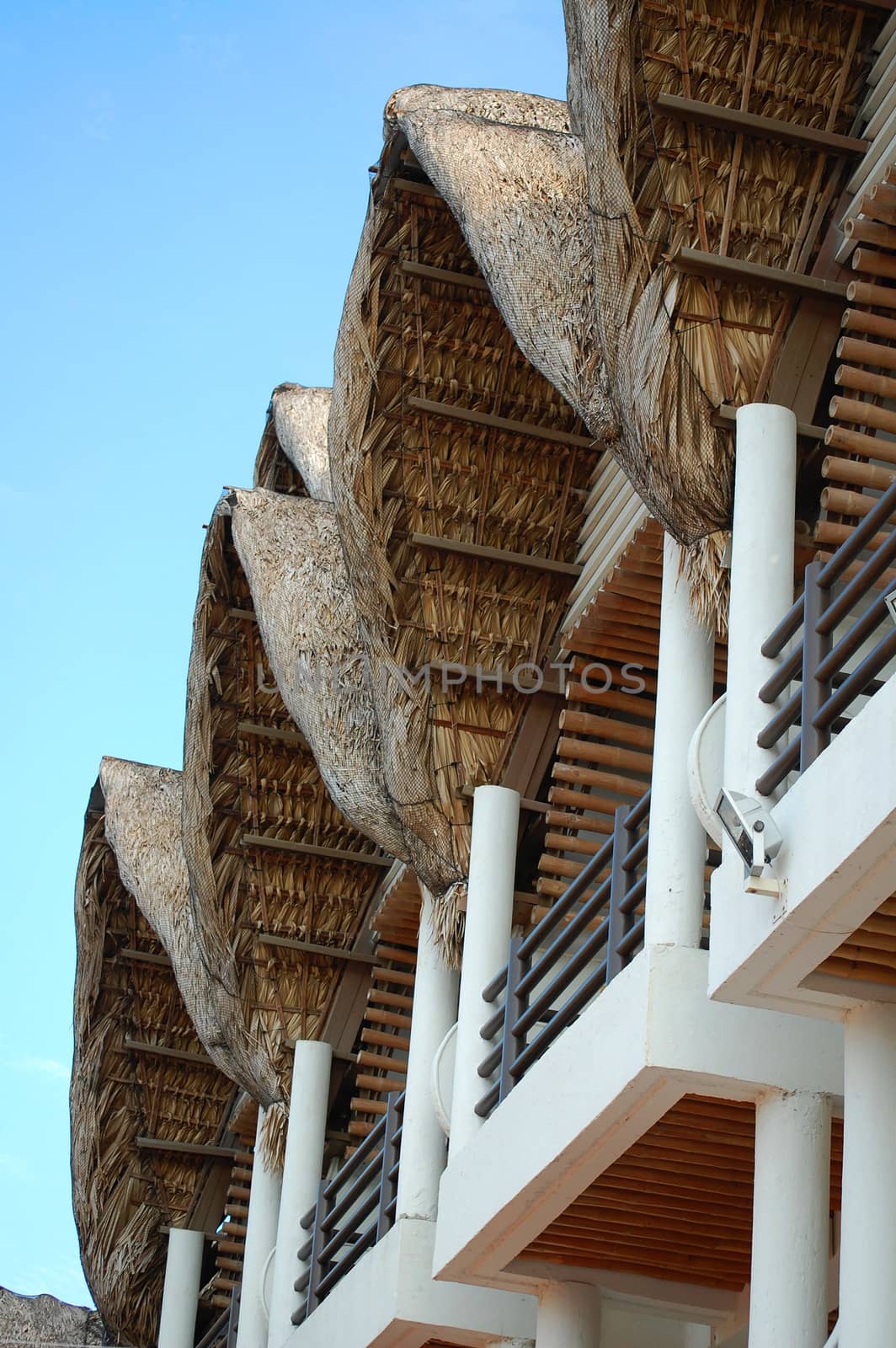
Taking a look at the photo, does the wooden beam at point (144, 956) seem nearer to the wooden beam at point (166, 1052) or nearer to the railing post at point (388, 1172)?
the wooden beam at point (166, 1052)

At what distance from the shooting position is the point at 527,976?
8109 mm

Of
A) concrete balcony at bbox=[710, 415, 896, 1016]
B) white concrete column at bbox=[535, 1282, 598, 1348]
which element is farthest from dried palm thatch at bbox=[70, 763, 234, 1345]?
concrete balcony at bbox=[710, 415, 896, 1016]

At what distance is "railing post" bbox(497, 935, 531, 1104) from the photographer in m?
8.05

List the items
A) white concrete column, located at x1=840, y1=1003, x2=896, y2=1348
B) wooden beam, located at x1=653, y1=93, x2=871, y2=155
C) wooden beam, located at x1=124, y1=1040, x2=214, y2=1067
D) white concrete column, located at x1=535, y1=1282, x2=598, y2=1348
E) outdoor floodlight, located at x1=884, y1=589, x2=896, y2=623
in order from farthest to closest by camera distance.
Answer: wooden beam, located at x1=124, y1=1040, x2=214, y2=1067
white concrete column, located at x1=535, y1=1282, x2=598, y2=1348
wooden beam, located at x1=653, y1=93, x2=871, y2=155
white concrete column, located at x1=840, y1=1003, x2=896, y2=1348
outdoor floodlight, located at x1=884, y1=589, x2=896, y2=623

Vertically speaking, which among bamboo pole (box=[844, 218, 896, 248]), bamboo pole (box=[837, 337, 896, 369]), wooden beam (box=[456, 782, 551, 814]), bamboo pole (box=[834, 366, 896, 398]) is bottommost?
wooden beam (box=[456, 782, 551, 814])

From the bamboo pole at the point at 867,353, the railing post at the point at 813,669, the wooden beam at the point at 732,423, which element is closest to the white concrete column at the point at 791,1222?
the railing post at the point at 813,669

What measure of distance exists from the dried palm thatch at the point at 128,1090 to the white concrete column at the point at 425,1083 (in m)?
5.09

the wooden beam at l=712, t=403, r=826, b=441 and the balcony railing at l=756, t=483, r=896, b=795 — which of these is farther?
the wooden beam at l=712, t=403, r=826, b=441

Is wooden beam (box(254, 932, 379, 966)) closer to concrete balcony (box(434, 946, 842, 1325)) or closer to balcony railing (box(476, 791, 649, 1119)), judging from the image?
balcony railing (box(476, 791, 649, 1119))

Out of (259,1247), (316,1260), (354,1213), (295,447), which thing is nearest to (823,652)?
(354,1213)

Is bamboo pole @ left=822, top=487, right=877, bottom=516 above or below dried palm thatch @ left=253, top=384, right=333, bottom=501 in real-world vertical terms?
below

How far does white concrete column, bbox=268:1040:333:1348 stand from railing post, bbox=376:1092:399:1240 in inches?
50.6

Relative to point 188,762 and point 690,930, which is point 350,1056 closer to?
point 188,762

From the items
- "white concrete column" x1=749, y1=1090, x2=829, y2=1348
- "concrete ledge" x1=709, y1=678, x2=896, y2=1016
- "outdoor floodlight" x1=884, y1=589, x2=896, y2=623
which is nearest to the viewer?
"outdoor floodlight" x1=884, y1=589, x2=896, y2=623
